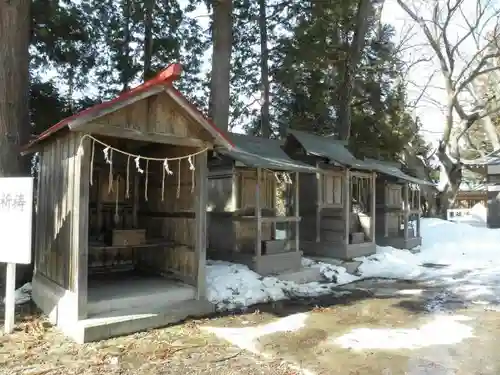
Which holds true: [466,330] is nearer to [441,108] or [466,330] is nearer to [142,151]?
[142,151]

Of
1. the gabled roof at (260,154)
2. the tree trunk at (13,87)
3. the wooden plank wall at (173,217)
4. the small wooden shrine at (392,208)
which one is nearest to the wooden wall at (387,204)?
the small wooden shrine at (392,208)

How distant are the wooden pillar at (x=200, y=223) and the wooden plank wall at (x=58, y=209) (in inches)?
74.2

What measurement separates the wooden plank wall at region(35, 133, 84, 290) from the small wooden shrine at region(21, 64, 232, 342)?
2 centimetres

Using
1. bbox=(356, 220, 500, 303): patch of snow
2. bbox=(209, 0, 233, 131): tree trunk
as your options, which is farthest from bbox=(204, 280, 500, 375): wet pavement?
bbox=(209, 0, 233, 131): tree trunk

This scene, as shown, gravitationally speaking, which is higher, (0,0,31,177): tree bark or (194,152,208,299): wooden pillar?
(0,0,31,177): tree bark

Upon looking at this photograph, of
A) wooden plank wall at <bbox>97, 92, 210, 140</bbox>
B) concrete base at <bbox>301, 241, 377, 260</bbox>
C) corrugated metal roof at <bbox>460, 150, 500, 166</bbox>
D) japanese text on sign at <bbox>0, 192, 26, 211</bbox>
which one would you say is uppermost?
corrugated metal roof at <bbox>460, 150, 500, 166</bbox>

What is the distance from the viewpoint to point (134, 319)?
596cm

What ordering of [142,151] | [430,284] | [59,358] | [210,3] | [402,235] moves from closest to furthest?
[59,358], [142,151], [430,284], [210,3], [402,235]

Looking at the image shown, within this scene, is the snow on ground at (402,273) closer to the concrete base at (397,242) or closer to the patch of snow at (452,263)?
the patch of snow at (452,263)

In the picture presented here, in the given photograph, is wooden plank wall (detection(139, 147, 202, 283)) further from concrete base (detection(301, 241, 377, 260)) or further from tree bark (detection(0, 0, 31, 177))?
concrete base (detection(301, 241, 377, 260))

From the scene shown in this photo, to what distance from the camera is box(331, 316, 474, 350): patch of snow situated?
5500 millimetres

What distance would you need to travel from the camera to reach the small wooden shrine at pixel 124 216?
18.9 ft

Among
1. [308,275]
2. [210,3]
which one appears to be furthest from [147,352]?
[210,3]

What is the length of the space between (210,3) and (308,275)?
7.50m
